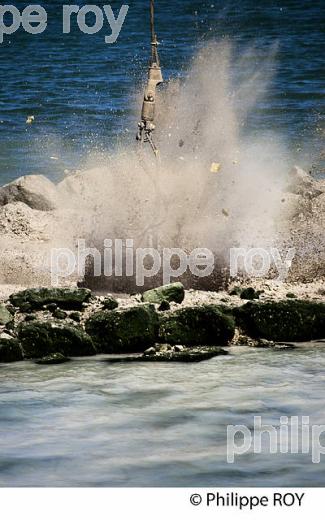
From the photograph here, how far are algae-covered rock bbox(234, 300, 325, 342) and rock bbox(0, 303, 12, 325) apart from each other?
1.79 m

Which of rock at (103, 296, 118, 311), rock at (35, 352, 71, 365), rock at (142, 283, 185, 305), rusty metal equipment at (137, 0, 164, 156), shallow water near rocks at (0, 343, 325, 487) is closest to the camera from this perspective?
shallow water near rocks at (0, 343, 325, 487)

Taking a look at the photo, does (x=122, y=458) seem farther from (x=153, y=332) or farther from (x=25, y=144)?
(x=25, y=144)

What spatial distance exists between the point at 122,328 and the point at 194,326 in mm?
554

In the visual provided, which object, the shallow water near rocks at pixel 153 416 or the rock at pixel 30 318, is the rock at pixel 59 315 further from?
the shallow water near rocks at pixel 153 416

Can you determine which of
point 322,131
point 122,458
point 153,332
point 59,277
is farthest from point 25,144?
point 122,458

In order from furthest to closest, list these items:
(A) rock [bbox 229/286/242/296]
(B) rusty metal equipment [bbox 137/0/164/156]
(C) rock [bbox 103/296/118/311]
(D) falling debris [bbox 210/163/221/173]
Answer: (D) falling debris [bbox 210/163/221/173] → (B) rusty metal equipment [bbox 137/0/164/156] → (A) rock [bbox 229/286/242/296] → (C) rock [bbox 103/296/118/311]

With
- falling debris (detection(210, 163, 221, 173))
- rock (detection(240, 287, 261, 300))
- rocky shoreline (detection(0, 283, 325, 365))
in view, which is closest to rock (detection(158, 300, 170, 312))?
rocky shoreline (detection(0, 283, 325, 365))

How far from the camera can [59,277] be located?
12398 mm

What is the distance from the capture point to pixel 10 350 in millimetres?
9648

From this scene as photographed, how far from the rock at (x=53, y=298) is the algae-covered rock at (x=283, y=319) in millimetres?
1265

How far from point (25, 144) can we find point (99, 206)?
5110 mm

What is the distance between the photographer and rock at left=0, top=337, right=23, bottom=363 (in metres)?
9.62

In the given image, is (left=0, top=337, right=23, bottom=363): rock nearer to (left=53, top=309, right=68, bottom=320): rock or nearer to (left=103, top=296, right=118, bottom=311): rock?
(left=53, top=309, right=68, bottom=320): rock

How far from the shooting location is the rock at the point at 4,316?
10047mm
